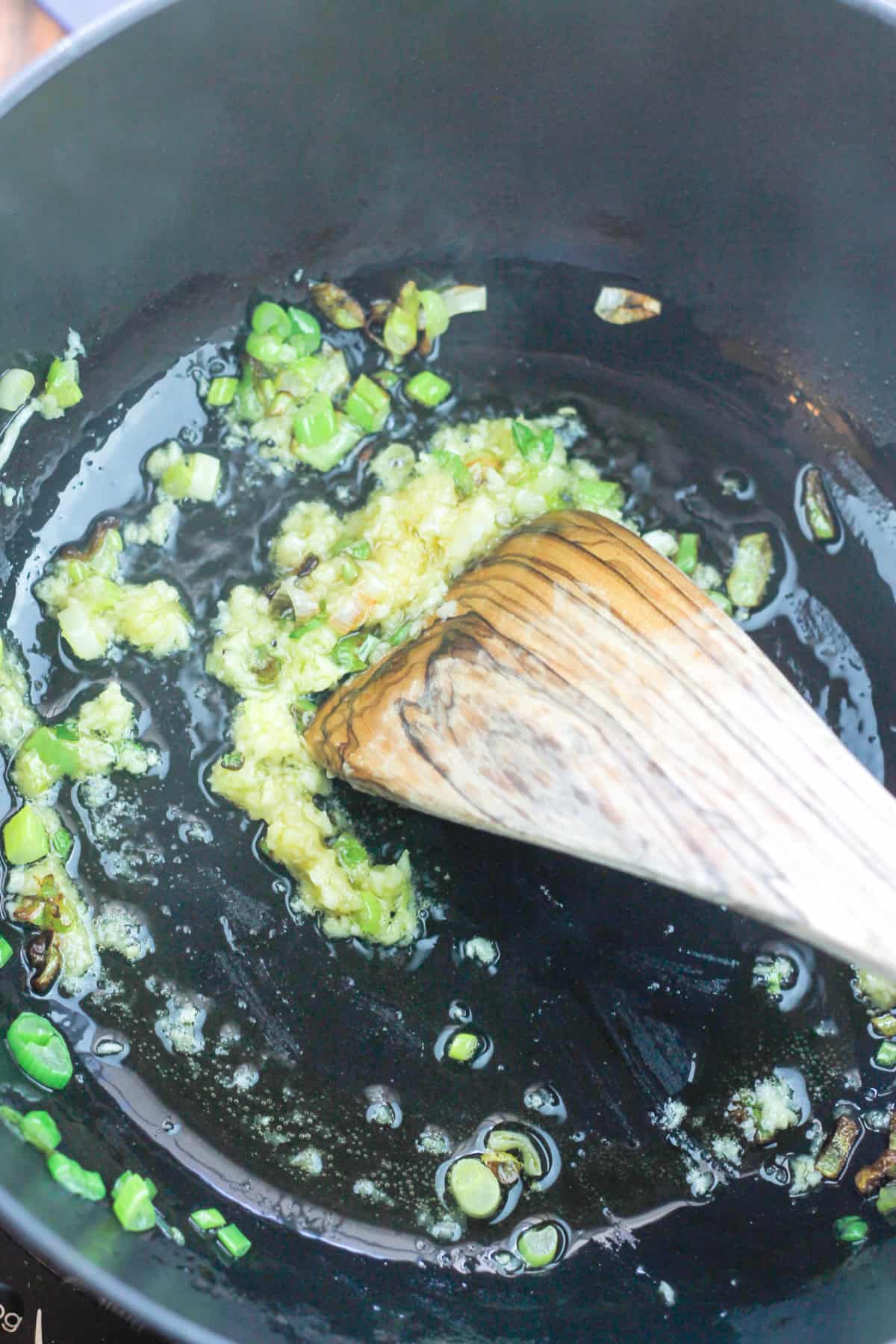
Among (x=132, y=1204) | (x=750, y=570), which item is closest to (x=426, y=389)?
(x=750, y=570)

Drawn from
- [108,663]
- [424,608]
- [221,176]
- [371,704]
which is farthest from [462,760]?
[221,176]

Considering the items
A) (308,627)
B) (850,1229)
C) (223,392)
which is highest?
(223,392)

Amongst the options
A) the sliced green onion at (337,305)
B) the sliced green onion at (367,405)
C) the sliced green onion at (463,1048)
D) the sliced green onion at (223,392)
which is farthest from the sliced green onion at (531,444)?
A: the sliced green onion at (463,1048)

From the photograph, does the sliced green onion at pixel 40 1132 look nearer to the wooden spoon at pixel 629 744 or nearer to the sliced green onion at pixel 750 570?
the wooden spoon at pixel 629 744

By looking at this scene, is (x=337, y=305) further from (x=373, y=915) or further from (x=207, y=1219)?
(x=207, y=1219)

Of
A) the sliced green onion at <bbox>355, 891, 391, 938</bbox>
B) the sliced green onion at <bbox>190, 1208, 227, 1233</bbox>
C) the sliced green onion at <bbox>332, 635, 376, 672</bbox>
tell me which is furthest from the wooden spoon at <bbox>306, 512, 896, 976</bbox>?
the sliced green onion at <bbox>190, 1208, 227, 1233</bbox>

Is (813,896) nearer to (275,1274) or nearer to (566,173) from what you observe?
(275,1274)
